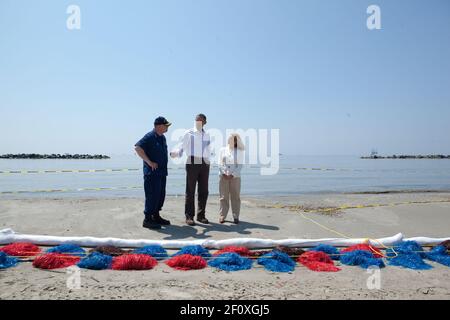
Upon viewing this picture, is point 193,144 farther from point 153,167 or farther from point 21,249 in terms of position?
point 21,249

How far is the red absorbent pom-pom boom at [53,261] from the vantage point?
3568mm

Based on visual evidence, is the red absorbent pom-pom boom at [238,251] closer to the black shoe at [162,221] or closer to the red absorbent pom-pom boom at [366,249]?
the red absorbent pom-pom boom at [366,249]

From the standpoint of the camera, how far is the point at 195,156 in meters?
6.25

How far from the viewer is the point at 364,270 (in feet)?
12.1

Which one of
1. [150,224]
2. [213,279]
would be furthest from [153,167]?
[213,279]

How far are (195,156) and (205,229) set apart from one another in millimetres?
1413

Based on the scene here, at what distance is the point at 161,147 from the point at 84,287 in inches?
134

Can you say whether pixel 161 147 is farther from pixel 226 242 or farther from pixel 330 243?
pixel 330 243

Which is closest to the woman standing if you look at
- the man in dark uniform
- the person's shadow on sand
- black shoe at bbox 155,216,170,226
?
the person's shadow on sand

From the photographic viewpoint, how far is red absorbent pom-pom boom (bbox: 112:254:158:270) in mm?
3574

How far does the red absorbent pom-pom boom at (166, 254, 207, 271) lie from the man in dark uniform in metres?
2.22

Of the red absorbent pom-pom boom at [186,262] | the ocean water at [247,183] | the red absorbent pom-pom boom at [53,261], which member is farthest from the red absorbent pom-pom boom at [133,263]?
the ocean water at [247,183]

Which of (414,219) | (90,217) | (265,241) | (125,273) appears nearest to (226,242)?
(265,241)
